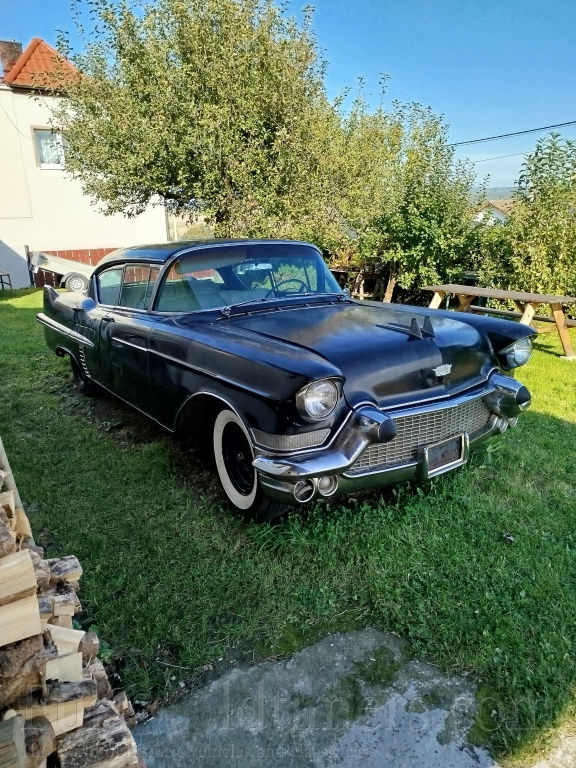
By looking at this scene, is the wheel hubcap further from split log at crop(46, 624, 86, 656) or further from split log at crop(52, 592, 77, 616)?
split log at crop(46, 624, 86, 656)

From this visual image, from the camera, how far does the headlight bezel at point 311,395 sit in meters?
2.20

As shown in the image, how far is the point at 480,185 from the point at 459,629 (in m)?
8.42

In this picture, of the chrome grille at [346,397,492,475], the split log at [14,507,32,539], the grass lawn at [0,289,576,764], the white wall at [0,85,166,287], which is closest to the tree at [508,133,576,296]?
the grass lawn at [0,289,576,764]

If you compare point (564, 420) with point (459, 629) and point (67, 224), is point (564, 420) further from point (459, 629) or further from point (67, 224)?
point (67, 224)

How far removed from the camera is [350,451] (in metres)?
2.28

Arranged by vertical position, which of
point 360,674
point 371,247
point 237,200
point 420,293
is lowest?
point 360,674

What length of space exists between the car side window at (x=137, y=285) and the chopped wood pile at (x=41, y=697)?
235 cm

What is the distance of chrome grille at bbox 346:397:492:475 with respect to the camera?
2422mm

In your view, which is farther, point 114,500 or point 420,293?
point 420,293

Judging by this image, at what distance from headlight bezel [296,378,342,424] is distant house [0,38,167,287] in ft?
44.0

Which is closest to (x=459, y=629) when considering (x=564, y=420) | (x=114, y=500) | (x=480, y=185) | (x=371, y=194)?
(x=114, y=500)

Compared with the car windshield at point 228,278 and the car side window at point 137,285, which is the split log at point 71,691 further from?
the car side window at point 137,285

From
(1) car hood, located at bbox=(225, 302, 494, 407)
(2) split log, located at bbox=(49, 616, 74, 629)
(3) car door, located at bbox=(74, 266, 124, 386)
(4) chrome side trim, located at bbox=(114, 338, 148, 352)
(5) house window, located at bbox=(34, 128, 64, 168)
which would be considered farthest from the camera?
(5) house window, located at bbox=(34, 128, 64, 168)

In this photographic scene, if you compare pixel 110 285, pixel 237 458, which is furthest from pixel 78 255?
pixel 237 458
